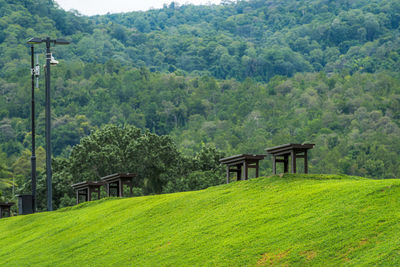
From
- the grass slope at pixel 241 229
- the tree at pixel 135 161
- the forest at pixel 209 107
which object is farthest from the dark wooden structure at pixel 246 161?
the tree at pixel 135 161

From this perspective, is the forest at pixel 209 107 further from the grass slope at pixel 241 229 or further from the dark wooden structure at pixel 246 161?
the grass slope at pixel 241 229

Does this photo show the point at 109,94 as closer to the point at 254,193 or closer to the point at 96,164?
the point at 96,164

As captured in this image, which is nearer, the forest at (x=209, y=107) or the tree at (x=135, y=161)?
the tree at (x=135, y=161)

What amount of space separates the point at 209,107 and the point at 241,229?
133 metres

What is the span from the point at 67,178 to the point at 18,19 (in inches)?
5778

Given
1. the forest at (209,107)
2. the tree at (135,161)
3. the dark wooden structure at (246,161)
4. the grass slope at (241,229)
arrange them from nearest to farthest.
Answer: the grass slope at (241,229) → the dark wooden structure at (246,161) → the tree at (135,161) → the forest at (209,107)

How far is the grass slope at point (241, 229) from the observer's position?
11773mm

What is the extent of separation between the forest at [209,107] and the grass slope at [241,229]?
39.0 metres

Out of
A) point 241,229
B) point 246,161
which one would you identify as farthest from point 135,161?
point 241,229

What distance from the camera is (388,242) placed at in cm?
1097

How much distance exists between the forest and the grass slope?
39.0m

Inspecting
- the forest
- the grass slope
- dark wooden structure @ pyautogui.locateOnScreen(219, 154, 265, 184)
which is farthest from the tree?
dark wooden structure @ pyautogui.locateOnScreen(219, 154, 265, 184)

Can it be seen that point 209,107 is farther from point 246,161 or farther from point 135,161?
point 246,161

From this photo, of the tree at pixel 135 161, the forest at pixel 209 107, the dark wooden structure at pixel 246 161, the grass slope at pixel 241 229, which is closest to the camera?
the grass slope at pixel 241 229
